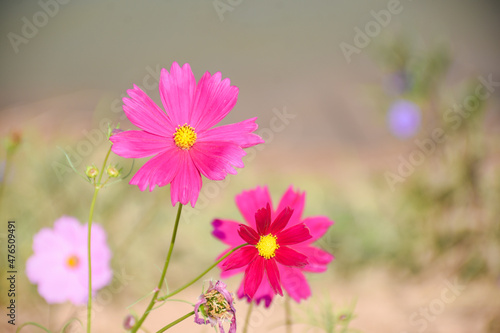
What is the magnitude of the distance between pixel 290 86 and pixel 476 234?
3.43ft

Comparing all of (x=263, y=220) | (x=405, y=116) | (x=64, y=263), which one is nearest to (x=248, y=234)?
(x=263, y=220)

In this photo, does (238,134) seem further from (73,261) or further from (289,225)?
(73,261)

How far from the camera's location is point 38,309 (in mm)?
786

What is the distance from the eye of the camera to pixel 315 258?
348 millimetres

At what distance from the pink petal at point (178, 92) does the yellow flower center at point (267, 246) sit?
95 millimetres

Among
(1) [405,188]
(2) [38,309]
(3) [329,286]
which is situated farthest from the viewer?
(1) [405,188]

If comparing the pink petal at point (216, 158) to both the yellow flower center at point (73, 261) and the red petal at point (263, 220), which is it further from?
the yellow flower center at point (73, 261)

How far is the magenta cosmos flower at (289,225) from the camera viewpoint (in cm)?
34

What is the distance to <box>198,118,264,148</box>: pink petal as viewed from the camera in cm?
28

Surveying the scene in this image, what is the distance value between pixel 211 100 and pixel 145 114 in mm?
45

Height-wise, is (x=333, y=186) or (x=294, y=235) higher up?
(x=333, y=186)

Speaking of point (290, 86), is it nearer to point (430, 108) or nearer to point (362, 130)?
point (362, 130)

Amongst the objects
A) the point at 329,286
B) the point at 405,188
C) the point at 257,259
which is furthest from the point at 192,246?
the point at 257,259

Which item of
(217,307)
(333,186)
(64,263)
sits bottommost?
(217,307)
